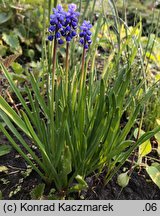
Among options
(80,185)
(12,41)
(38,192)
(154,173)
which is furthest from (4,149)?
(12,41)

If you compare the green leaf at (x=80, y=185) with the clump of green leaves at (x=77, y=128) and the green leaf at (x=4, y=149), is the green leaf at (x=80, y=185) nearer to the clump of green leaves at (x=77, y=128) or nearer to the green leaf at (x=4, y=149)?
the clump of green leaves at (x=77, y=128)

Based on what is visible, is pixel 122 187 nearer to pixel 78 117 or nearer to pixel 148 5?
pixel 78 117

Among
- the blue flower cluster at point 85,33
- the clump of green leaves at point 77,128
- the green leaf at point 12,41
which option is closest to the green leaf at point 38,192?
the clump of green leaves at point 77,128

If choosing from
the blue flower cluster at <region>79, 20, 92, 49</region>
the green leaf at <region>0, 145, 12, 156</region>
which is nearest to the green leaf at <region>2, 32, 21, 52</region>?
the green leaf at <region>0, 145, 12, 156</region>

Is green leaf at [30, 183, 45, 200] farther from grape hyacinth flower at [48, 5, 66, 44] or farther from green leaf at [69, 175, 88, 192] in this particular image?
grape hyacinth flower at [48, 5, 66, 44]

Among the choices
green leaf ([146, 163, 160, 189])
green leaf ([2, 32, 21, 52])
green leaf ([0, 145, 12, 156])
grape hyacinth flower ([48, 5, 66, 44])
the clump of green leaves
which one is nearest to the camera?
grape hyacinth flower ([48, 5, 66, 44])

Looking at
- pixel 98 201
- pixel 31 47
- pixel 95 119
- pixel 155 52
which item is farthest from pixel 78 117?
pixel 31 47
